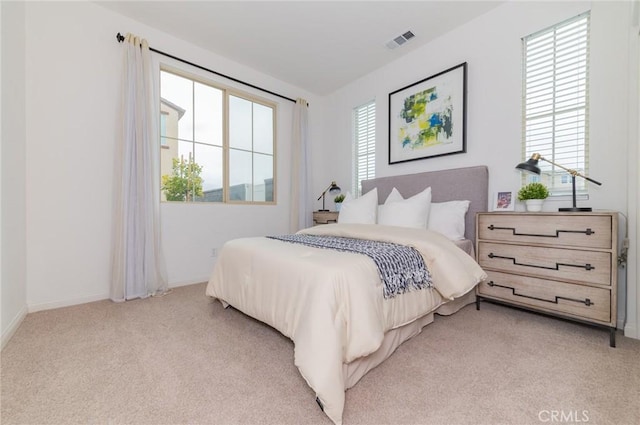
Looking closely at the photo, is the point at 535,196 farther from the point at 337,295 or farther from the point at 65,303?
the point at 65,303

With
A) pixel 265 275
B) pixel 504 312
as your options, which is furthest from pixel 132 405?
pixel 504 312

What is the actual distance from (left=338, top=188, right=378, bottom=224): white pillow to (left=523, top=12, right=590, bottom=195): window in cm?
143

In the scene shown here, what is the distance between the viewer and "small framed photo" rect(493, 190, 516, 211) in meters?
2.53

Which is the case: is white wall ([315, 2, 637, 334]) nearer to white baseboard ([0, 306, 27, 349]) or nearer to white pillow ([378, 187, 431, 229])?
white pillow ([378, 187, 431, 229])

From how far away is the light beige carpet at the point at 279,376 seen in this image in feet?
3.83

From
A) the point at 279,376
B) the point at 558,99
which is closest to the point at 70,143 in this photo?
the point at 279,376

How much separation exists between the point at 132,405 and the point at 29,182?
2265 mm

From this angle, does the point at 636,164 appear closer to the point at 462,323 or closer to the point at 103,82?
the point at 462,323

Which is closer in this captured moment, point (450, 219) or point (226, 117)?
point (450, 219)

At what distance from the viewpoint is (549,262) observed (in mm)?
1972

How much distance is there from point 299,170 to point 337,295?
10.1ft

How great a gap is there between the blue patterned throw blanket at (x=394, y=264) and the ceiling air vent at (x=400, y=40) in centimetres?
251

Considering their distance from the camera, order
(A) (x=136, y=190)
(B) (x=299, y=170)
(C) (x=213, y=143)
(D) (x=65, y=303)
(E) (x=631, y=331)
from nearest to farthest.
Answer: (E) (x=631, y=331), (D) (x=65, y=303), (A) (x=136, y=190), (C) (x=213, y=143), (B) (x=299, y=170)

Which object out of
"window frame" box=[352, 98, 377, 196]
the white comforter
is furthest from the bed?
"window frame" box=[352, 98, 377, 196]
